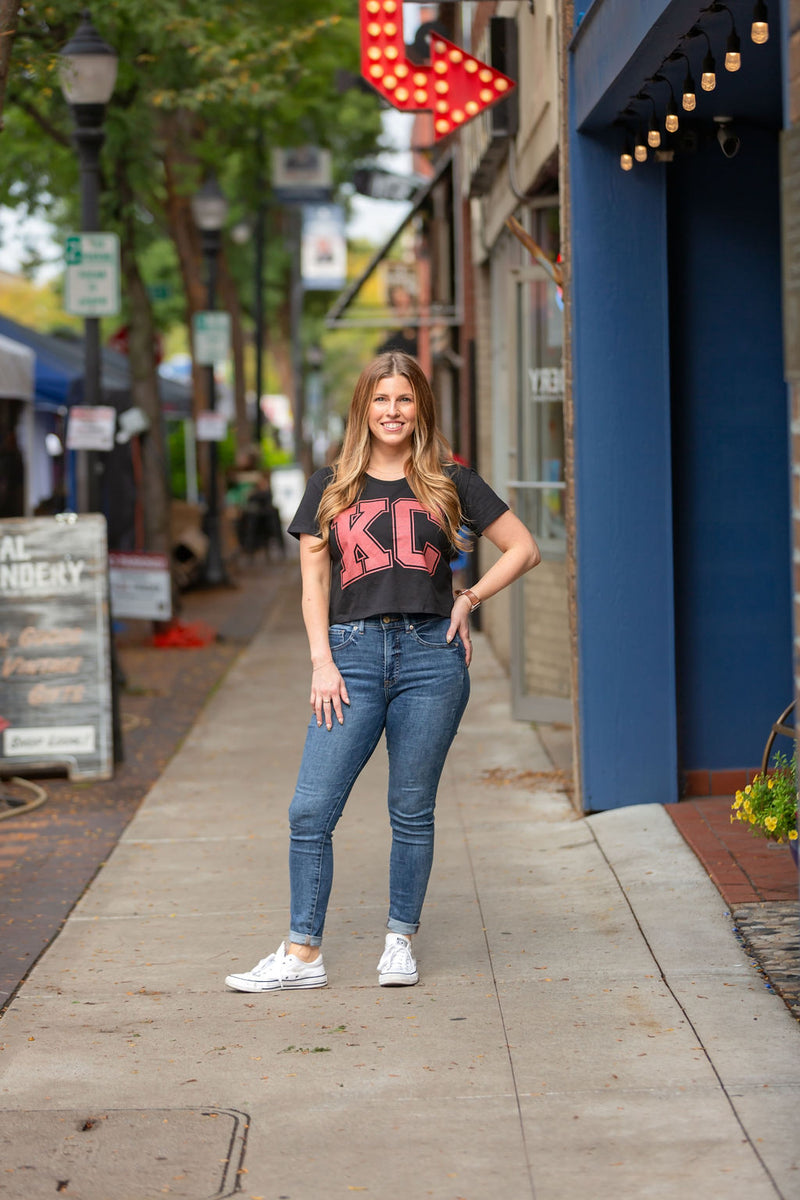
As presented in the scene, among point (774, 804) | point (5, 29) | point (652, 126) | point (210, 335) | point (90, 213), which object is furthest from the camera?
point (210, 335)

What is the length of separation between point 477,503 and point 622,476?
2.28 metres

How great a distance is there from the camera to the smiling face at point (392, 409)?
5.00 m

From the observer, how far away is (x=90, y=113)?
427 inches

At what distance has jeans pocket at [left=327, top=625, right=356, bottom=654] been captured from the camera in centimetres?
502

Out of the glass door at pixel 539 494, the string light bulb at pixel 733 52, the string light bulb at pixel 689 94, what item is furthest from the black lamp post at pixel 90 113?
the string light bulb at pixel 733 52

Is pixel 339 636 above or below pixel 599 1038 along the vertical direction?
above

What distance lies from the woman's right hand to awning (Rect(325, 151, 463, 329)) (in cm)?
1108

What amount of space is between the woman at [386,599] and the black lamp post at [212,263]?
52.1 ft

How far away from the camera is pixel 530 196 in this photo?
1003 centimetres

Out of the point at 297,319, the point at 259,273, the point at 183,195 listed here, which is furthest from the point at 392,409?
the point at 297,319

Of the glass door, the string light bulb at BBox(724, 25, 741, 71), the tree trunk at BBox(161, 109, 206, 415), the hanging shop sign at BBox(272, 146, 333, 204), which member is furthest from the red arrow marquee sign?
the hanging shop sign at BBox(272, 146, 333, 204)

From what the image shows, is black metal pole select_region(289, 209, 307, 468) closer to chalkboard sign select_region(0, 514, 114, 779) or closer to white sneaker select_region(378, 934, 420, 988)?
chalkboard sign select_region(0, 514, 114, 779)

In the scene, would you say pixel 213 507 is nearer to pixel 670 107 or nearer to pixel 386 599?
pixel 670 107

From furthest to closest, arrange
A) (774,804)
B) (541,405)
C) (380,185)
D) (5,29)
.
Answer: (380,185)
(541,405)
(5,29)
(774,804)
